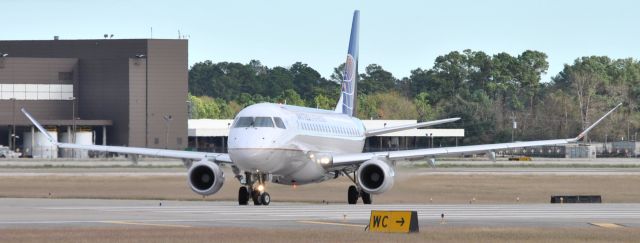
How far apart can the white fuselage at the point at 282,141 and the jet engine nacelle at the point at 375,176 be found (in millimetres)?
1962

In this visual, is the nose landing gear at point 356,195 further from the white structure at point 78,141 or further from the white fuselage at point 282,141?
the white structure at point 78,141

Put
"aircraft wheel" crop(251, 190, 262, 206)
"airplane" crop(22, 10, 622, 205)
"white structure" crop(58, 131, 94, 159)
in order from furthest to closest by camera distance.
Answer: "white structure" crop(58, 131, 94, 159) → "aircraft wheel" crop(251, 190, 262, 206) → "airplane" crop(22, 10, 622, 205)

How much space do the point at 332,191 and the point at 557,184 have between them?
15.9 metres

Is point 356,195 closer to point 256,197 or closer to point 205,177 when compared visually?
point 256,197

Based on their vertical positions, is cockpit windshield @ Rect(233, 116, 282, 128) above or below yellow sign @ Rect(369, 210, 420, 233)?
above

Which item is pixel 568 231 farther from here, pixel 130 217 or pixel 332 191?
pixel 332 191

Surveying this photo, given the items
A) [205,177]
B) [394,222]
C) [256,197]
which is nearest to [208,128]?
[205,177]

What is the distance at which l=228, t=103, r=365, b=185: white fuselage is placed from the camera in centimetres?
4719

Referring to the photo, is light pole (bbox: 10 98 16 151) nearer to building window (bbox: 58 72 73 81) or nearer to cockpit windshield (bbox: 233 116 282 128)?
building window (bbox: 58 72 73 81)

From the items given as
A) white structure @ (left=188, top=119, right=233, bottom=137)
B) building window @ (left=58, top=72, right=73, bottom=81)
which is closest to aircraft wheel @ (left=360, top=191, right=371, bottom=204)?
building window @ (left=58, top=72, right=73, bottom=81)

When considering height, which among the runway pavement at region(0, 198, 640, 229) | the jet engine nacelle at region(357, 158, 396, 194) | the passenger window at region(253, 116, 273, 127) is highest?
the passenger window at region(253, 116, 273, 127)

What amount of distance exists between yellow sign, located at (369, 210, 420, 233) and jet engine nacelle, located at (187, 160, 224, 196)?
16935mm

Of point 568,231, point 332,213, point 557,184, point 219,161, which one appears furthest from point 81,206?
point 557,184

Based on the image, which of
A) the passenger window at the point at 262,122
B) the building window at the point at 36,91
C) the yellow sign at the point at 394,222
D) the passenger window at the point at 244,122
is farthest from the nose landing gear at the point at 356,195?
the building window at the point at 36,91
